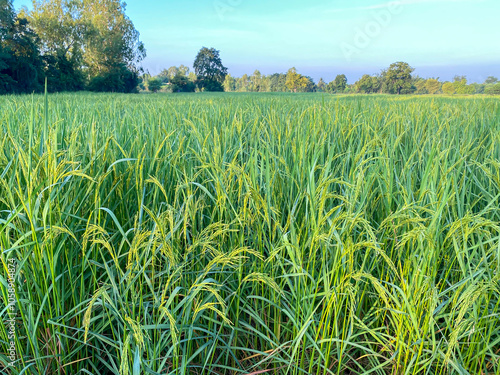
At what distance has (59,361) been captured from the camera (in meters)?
0.81

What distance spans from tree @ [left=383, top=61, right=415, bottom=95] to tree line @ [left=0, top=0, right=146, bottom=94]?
47.0 meters

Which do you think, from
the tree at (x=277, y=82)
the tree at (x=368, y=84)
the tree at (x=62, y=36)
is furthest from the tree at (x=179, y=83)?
the tree at (x=277, y=82)

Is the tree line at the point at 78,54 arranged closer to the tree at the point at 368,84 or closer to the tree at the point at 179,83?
the tree at the point at 179,83

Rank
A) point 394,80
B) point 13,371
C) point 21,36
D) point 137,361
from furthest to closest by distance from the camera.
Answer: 1. point 394,80
2. point 21,36
3. point 13,371
4. point 137,361

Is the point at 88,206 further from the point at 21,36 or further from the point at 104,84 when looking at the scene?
the point at 104,84

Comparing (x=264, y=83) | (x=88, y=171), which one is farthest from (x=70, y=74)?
(x=264, y=83)

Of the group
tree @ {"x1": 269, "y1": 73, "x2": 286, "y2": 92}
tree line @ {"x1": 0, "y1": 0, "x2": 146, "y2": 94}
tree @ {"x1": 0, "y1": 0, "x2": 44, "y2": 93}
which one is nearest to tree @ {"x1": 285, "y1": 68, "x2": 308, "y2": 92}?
tree @ {"x1": 269, "y1": 73, "x2": 286, "y2": 92}

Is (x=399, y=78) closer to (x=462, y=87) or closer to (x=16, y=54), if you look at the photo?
(x=462, y=87)

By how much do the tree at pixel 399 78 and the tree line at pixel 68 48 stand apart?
4704cm

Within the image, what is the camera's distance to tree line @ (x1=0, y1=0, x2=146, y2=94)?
73.8ft

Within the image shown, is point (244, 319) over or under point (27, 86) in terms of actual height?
under

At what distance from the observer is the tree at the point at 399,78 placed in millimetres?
58156

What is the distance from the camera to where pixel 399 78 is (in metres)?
58.4

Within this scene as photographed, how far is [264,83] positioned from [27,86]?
77.8 meters
